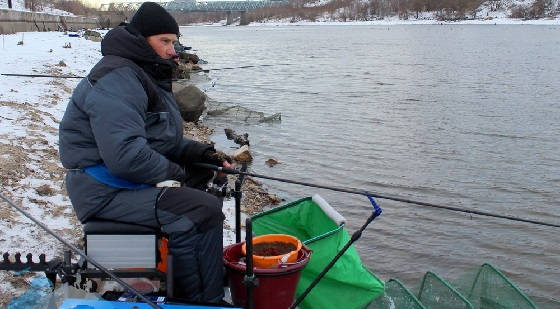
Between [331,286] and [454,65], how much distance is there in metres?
25.6

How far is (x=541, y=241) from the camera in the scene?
7020 mm

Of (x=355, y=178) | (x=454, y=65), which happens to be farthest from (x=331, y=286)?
(x=454, y=65)

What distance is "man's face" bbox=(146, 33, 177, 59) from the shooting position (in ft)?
10.7

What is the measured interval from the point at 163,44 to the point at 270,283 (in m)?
1.51

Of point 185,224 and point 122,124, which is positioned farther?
point 185,224

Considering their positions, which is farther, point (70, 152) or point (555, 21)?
point (555, 21)

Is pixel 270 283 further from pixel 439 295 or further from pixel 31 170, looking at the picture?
pixel 31 170

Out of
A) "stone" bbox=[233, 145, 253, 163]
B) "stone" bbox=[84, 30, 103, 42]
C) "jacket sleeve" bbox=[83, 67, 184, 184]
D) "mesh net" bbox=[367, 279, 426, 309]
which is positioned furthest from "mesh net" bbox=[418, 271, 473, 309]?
"stone" bbox=[84, 30, 103, 42]

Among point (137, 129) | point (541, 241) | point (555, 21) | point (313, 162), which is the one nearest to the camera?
point (137, 129)

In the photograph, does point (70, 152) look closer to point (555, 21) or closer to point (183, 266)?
point (183, 266)

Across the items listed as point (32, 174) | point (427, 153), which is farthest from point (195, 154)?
point (427, 153)

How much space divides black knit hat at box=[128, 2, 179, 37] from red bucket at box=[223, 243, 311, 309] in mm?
1418

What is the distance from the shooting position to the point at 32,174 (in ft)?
19.3

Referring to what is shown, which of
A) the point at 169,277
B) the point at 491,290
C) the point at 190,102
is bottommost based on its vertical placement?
the point at 491,290
